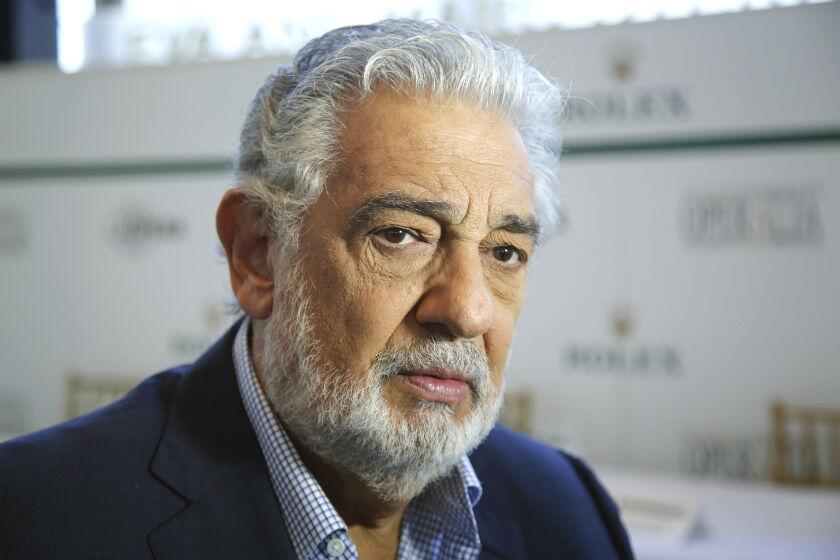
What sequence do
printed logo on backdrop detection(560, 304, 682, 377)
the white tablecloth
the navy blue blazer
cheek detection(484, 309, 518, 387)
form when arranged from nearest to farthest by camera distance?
the navy blue blazer < cheek detection(484, 309, 518, 387) < the white tablecloth < printed logo on backdrop detection(560, 304, 682, 377)

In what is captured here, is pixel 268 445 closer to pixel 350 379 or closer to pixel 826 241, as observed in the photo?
pixel 350 379

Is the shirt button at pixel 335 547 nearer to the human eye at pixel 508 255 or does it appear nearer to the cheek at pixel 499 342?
the cheek at pixel 499 342

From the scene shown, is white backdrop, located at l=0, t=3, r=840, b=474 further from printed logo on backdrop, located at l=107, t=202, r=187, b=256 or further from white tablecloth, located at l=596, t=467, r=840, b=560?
white tablecloth, located at l=596, t=467, r=840, b=560

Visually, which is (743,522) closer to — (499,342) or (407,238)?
(499,342)

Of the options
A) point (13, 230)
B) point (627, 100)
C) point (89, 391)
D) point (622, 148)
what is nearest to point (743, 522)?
point (622, 148)

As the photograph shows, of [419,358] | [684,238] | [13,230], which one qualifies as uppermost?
[419,358]

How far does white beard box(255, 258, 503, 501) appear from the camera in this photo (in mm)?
1083

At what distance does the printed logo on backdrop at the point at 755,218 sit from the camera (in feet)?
10.8

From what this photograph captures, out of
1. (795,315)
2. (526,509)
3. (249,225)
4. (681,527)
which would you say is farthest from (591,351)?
(249,225)

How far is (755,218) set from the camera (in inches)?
133

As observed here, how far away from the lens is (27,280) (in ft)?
15.7

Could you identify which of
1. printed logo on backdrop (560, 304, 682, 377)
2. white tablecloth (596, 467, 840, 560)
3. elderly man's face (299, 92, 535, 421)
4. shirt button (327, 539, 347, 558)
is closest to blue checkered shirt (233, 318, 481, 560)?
shirt button (327, 539, 347, 558)

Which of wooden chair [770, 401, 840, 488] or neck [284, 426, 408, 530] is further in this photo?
wooden chair [770, 401, 840, 488]

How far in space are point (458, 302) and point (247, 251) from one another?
38cm
